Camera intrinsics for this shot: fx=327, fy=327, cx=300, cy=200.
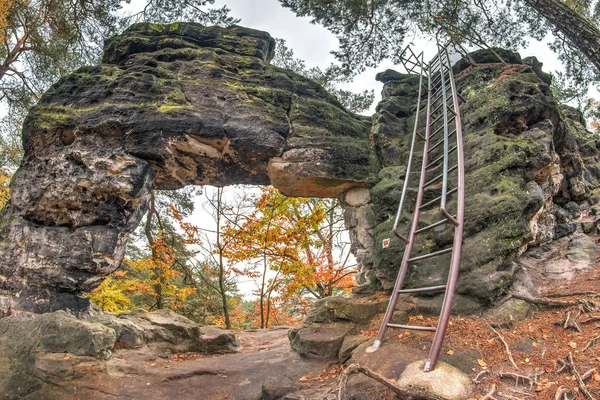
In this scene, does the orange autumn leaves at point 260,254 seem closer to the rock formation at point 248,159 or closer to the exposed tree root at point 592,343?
the rock formation at point 248,159

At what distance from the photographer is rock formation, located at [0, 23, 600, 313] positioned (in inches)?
182

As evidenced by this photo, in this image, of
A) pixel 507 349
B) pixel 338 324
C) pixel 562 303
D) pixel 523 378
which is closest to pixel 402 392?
pixel 523 378

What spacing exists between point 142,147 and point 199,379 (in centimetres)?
377

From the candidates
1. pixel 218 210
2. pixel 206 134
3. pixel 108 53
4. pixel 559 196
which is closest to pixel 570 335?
pixel 559 196

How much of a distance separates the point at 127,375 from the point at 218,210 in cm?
772

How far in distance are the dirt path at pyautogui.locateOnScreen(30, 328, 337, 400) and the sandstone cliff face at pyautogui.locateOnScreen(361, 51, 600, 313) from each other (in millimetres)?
1765

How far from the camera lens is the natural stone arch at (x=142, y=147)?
16.6 feet

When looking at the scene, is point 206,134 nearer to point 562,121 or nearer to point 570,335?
point 570,335

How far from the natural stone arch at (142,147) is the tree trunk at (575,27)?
3.56m

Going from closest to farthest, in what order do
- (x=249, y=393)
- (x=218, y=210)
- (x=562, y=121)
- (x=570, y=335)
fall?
1. (x=570, y=335)
2. (x=249, y=393)
3. (x=562, y=121)
4. (x=218, y=210)

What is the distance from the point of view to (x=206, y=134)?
5770 mm

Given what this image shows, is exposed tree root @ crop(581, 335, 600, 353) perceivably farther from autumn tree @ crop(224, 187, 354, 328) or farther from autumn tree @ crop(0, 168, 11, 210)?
autumn tree @ crop(0, 168, 11, 210)

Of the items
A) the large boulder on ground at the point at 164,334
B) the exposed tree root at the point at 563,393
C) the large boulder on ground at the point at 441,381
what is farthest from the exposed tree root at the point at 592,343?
the large boulder on ground at the point at 164,334

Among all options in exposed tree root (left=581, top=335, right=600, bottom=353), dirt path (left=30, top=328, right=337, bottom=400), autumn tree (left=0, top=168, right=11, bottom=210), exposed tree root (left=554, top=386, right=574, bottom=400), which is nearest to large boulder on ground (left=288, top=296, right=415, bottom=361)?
dirt path (left=30, top=328, right=337, bottom=400)
